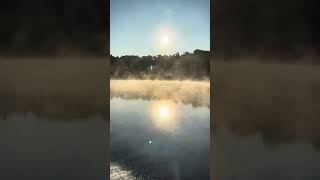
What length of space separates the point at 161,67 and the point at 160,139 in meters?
0.99

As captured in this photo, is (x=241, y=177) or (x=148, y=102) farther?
(x=148, y=102)

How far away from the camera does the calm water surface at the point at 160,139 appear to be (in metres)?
4.12

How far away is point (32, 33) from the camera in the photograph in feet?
5.95

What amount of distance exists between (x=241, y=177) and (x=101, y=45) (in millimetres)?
1106

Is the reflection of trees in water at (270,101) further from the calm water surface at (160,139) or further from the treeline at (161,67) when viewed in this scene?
the calm water surface at (160,139)

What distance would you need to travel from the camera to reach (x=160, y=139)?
14.1 feet

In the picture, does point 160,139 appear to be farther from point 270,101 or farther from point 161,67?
point 270,101

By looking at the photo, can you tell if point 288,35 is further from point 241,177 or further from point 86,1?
point 86,1

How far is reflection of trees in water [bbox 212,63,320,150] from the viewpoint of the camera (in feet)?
5.64

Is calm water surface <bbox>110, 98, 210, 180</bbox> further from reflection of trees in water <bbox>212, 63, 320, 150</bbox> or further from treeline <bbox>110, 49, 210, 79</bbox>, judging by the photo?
reflection of trees in water <bbox>212, 63, 320, 150</bbox>

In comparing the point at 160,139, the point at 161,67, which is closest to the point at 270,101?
the point at 161,67

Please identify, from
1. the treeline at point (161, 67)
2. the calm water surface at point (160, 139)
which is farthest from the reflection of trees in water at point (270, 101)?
the calm water surface at point (160, 139)

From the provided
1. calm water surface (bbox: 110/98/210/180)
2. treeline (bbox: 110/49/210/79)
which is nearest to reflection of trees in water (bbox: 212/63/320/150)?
treeline (bbox: 110/49/210/79)

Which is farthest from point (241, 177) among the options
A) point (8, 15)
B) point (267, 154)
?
point (8, 15)
